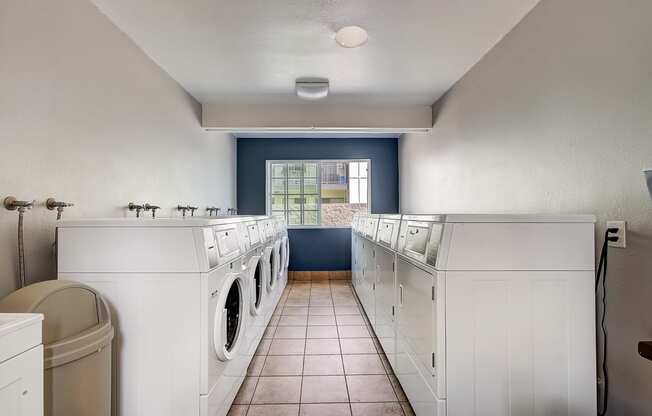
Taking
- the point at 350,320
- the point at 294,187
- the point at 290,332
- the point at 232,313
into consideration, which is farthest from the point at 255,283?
the point at 294,187

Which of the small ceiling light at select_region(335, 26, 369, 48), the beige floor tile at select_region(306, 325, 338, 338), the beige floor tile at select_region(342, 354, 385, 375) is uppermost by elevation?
the small ceiling light at select_region(335, 26, 369, 48)

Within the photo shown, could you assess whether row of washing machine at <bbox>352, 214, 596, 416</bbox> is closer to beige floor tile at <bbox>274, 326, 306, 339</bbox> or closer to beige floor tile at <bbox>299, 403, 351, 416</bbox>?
beige floor tile at <bbox>299, 403, 351, 416</bbox>

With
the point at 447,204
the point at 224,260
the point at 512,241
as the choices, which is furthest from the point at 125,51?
the point at 447,204

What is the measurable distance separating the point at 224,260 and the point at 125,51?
5.24ft

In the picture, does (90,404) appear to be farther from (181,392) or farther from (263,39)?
(263,39)

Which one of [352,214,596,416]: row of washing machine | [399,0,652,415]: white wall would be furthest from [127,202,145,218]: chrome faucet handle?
[399,0,652,415]: white wall

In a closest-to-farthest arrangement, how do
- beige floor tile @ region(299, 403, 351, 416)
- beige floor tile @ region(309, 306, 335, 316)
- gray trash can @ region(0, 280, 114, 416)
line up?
gray trash can @ region(0, 280, 114, 416)
beige floor tile @ region(299, 403, 351, 416)
beige floor tile @ region(309, 306, 335, 316)

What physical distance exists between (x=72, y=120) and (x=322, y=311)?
2.76 meters

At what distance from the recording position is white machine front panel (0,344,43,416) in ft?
2.19

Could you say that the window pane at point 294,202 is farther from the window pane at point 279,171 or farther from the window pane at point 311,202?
the window pane at point 279,171

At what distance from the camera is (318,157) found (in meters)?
5.27

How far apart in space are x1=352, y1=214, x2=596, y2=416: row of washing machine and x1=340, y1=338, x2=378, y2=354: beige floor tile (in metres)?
1.23

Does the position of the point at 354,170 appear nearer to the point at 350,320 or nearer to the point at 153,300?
the point at 350,320

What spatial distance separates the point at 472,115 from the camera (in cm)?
266
